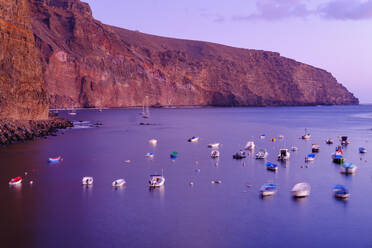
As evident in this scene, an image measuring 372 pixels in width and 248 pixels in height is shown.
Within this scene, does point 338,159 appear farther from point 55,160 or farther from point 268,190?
point 55,160

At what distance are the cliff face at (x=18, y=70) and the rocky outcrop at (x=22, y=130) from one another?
4.34 feet

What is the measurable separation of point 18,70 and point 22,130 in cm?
1137

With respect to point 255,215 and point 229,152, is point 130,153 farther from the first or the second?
point 255,215

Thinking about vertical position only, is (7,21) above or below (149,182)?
above

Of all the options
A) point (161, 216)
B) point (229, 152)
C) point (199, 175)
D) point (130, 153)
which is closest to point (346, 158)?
point (229, 152)

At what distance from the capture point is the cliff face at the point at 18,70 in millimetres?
57938

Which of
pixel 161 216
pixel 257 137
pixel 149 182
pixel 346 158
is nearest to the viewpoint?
pixel 161 216

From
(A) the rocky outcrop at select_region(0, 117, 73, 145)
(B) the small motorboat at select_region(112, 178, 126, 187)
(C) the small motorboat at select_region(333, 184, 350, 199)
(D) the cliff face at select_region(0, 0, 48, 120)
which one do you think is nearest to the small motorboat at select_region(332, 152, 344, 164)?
(C) the small motorboat at select_region(333, 184, 350, 199)

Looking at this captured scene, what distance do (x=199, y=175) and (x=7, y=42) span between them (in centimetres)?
4317

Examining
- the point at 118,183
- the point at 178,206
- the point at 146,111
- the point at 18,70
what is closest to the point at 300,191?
the point at 178,206

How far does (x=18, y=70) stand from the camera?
6184 centimetres

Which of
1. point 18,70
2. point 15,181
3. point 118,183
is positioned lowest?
point 118,183

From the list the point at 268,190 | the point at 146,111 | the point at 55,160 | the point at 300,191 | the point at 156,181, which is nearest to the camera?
the point at 300,191

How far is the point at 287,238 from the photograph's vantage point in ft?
66.8
